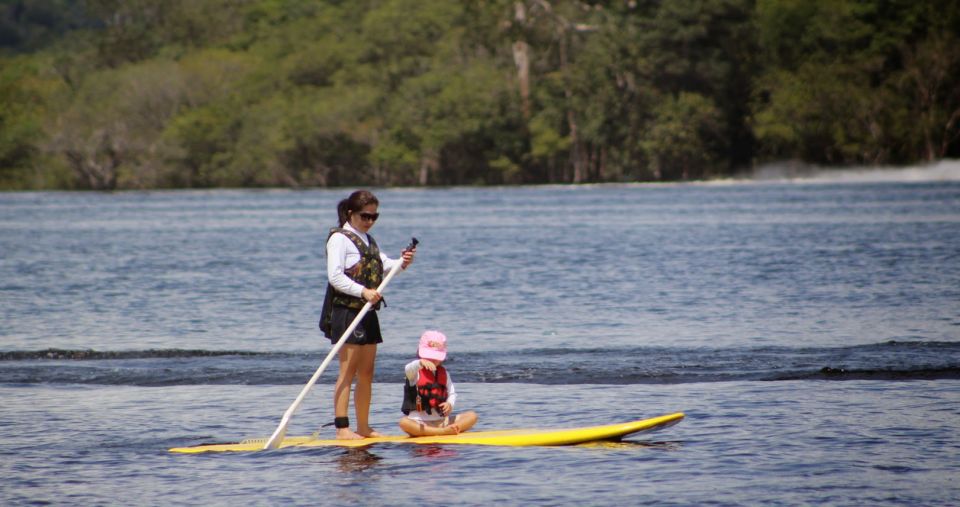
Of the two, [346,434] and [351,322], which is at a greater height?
[351,322]

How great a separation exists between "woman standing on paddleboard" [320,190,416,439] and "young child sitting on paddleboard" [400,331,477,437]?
39 cm

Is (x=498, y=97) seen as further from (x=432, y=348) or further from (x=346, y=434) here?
(x=432, y=348)

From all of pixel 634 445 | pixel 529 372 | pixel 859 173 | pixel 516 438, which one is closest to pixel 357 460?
pixel 516 438

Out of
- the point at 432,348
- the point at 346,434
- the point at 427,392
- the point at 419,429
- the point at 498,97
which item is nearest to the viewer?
the point at 432,348

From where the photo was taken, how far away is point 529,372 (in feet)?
59.0

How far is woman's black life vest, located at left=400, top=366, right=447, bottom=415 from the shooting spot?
492 inches

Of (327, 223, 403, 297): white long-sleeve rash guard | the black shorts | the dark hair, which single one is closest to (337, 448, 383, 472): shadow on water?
the black shorts

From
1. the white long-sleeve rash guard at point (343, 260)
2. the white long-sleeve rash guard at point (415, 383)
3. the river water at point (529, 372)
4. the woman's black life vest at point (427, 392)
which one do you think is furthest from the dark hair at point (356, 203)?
the river water at point (529, 372)

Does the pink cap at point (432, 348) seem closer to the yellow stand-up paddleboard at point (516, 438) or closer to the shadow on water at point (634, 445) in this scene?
the yellow stand-up paddleboard at point (516, 438)

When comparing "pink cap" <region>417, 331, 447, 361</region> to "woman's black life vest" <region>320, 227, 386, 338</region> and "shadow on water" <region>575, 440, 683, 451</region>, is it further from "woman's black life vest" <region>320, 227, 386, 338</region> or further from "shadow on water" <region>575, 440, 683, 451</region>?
"shadow on water" <region>575, 440, 683, 451</region>

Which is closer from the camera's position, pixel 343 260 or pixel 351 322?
pixel 343 260

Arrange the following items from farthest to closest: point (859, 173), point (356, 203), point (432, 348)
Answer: point (859, 173) < point (432, 348) < point (356, 203)

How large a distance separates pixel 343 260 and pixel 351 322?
0.54 m

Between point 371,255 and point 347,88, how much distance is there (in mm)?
135467
